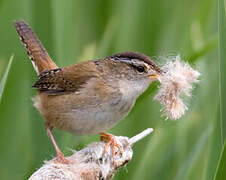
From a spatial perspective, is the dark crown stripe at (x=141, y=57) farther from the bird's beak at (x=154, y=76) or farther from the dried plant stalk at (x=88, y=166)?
the dried plant stalk at (x=88, y=166)

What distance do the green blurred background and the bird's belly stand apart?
0.07 meters

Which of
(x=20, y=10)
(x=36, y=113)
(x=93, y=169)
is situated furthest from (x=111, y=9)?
(x=93, y=169)

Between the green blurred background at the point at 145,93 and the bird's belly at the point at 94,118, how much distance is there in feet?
0.23

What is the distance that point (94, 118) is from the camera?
7.59ft

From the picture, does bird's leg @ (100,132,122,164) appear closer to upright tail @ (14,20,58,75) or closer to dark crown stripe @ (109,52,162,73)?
dark crown stripe @ (109,52,162,73)

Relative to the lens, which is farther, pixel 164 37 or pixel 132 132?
pixel 164 37

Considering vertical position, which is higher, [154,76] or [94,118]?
[154,76]

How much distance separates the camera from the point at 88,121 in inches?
91.4

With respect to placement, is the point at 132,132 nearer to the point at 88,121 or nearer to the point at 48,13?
the point at 88,121

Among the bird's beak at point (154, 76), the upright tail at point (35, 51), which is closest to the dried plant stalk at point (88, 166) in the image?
the bird's beak at point (154, 76)

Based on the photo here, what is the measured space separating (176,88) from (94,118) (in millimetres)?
501

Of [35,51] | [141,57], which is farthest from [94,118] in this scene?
[35,51]

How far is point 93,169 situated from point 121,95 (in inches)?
25.9

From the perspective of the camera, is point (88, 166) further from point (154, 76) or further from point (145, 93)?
point (154, 76)
